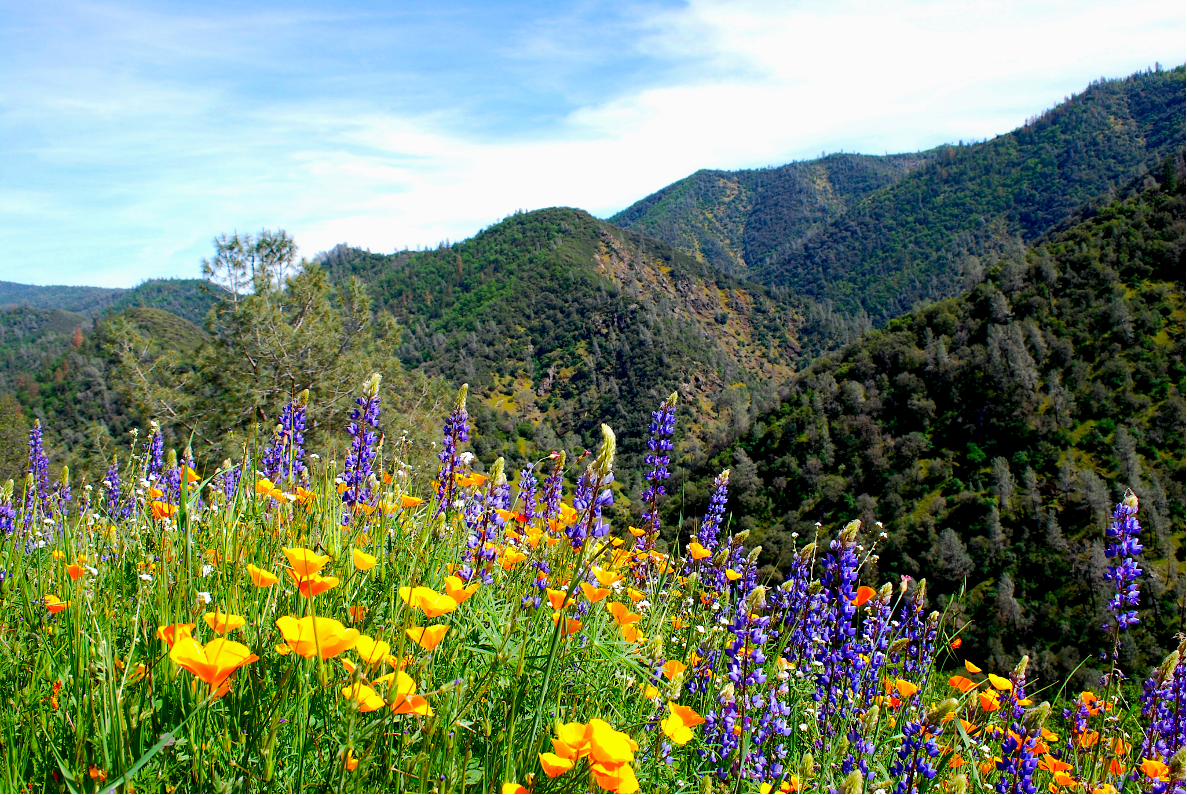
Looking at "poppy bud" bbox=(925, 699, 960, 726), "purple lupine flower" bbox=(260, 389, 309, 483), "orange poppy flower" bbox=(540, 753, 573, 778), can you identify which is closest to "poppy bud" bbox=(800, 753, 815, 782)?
"poppy bud" bbox=(925, 699, 960, 726)

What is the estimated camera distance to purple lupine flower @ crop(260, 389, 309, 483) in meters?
3.74

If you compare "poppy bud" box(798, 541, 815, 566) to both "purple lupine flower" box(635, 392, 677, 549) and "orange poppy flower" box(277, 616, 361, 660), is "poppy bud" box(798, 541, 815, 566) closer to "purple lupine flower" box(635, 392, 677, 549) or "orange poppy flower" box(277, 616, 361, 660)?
"purple lupine flower" box(635, 392, 677, 549)

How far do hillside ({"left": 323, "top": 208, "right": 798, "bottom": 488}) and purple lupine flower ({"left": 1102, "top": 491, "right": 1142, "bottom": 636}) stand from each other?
57.2m

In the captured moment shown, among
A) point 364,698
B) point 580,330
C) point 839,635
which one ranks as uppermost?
point 580,330

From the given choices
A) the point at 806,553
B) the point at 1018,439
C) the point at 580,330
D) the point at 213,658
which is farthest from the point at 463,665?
the point at 580,330

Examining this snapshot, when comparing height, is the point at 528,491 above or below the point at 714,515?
above

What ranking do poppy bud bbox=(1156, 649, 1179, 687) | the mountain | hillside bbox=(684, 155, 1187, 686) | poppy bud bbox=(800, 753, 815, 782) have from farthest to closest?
the mountain, hillside bbox=(684, 155, 1187, 686), poppy bud bbox=(1156, 649, 1179, 687), poppy bud bbox=(800, 753, 815, 782)

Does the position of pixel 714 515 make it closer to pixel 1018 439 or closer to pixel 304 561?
pixel 304 561

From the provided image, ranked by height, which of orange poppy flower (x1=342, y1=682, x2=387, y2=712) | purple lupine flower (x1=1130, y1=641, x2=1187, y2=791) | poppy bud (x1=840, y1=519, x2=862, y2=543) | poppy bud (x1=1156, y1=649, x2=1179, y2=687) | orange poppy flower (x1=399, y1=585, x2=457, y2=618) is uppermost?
orange poppy flower (x1=399, y1=585, x2=457, y2=618)

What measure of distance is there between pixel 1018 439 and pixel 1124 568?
175 ft

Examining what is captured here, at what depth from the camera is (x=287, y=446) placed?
3.95 meters

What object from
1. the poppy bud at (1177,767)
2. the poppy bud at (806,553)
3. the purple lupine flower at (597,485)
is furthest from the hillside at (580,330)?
the purple lupine flower at (597,485)

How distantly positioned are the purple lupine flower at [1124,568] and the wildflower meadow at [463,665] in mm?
18

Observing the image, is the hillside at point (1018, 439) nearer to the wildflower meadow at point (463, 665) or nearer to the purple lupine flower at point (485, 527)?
the wildflower meadow at point (463, 665)
